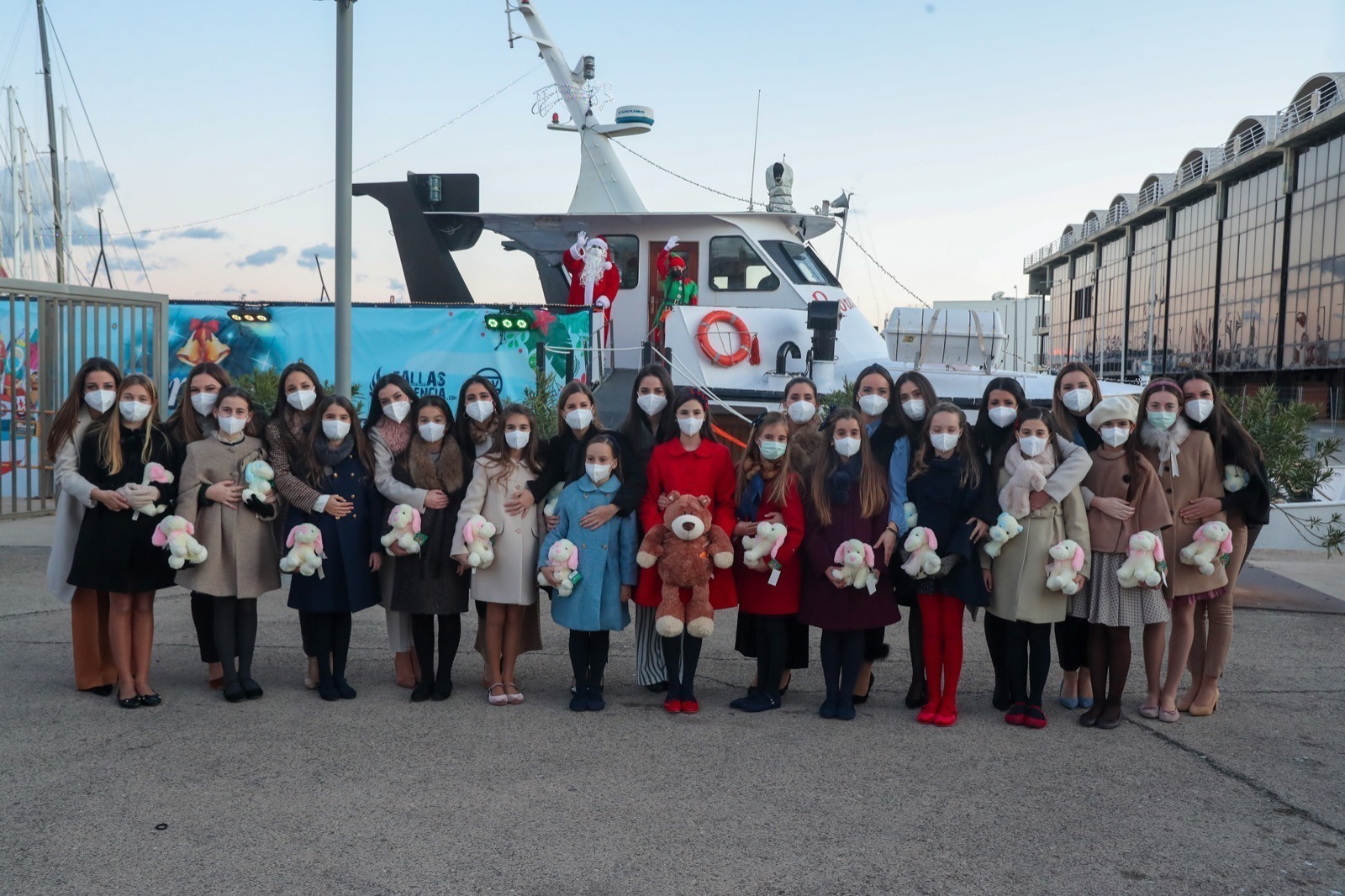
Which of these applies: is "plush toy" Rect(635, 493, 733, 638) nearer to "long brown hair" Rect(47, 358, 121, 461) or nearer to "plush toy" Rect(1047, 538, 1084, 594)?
"plush toy" Rect(1047, 538, 1084, 594)

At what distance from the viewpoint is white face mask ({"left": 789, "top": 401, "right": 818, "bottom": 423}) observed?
566cm

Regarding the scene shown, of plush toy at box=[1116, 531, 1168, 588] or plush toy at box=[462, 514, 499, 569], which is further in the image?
plush toy at box=[462, 514, 499, 569]

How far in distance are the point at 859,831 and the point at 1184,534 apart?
8.25 ft

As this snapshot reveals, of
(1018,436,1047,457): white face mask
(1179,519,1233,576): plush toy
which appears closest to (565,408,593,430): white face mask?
(1018,436,1047,457): white face mask

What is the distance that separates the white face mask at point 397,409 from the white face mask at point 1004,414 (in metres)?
2.95

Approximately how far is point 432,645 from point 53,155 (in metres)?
27.2

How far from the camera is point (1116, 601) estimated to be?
17.1 ft

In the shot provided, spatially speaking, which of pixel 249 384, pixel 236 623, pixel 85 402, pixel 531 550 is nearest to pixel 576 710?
pixel 531 550

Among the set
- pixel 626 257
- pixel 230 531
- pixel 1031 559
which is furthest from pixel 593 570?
pixel 626 257

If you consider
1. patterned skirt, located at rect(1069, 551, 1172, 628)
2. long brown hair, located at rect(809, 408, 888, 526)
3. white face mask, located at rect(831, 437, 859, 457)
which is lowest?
patterned skirt, located at rect(1069, 551, 1172, 628)

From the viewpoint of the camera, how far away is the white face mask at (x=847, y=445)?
5.37m

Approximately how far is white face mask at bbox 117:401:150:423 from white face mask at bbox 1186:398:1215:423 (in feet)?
16.8

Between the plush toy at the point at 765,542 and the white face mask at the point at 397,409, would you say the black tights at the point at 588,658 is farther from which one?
the white face mask at the point at 397,409

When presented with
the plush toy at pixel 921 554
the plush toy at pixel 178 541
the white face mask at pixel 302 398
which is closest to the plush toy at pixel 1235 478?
the plush toy at pixel 921 554
